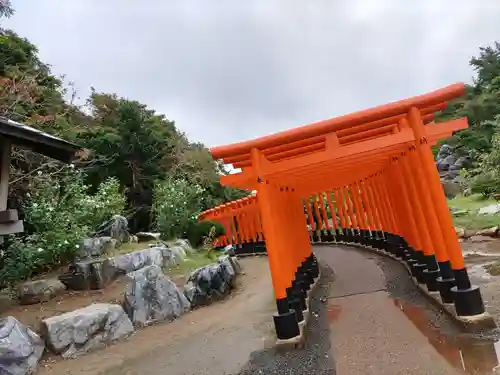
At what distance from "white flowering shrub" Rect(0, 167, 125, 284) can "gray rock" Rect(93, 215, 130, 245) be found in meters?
0.45

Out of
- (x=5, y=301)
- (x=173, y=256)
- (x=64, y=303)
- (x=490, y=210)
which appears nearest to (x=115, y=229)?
(x=173, y=256)

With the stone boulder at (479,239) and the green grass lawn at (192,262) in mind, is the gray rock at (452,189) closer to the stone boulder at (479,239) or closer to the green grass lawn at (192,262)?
the stone boulder at (479,239)

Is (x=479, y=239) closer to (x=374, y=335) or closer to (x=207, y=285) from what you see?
(x=207, y=285)

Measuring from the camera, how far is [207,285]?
8.12 metres

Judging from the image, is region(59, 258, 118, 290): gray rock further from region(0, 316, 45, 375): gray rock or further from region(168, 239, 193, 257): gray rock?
region(168, 239, 193, 257): gray rock

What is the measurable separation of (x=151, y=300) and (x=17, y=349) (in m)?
2.26

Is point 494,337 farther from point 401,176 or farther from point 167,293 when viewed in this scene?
point 167,293

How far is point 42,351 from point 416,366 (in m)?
5.28

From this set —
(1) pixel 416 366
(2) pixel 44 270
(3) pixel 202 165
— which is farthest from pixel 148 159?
(1) pixel 416 366

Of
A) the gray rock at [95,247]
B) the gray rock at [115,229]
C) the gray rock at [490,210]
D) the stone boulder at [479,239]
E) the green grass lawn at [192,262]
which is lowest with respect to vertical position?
the stone boulder at [479,239]

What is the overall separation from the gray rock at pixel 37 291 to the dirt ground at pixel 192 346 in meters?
0.84

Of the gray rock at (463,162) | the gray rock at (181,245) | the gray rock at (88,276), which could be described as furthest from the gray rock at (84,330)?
the gray rock at (463,162)

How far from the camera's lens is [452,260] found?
438cm

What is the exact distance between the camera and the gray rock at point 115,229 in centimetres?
1059
